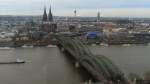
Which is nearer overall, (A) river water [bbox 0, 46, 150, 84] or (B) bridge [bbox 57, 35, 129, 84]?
(B) bridge [bbox 57, 35, 129, 84]

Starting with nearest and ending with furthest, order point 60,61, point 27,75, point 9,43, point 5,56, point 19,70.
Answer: point 27,75, point 19,70, point 60,61, point 5,56, point 9,43

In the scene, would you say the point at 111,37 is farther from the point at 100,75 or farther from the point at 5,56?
the point at 100,75

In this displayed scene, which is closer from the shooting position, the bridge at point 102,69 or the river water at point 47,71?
the bridge at point 102,69

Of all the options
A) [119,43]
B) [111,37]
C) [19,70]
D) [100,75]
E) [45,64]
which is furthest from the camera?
[111,37]

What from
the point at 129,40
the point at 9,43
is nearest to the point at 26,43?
the point at 9,43

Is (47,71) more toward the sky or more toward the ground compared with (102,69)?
more toward the ground

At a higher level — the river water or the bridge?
the bridge

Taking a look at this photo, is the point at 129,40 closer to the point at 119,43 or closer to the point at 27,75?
the point at 119,43

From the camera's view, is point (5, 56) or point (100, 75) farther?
point (5, 56)

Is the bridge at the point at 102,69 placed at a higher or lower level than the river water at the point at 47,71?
higher

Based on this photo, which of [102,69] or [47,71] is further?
[47,71]
